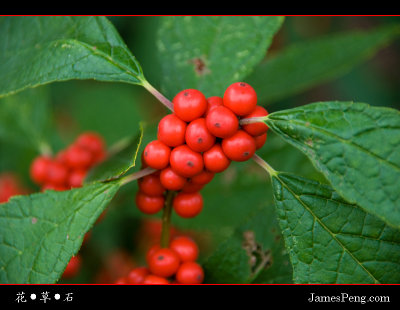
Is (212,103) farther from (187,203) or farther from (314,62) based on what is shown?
(314,62)

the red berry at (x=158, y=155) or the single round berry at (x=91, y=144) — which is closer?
the red berry at (x=158, y=155)

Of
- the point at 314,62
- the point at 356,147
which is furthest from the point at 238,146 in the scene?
the point at 314,62

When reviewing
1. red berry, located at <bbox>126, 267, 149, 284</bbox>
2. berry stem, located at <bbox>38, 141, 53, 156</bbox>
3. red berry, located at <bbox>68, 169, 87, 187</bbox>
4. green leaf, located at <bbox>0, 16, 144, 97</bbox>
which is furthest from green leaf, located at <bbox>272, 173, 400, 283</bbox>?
berry stem, located at <bbox>38, 141, 53, 156</bbox>

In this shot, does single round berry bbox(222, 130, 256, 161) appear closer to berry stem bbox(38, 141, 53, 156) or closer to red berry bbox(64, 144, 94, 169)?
red berry bbox(64, 144, 94, 169)

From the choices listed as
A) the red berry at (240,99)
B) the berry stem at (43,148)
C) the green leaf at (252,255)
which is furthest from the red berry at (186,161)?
the berry stem at (43,148)

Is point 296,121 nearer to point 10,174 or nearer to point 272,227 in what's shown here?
point 272,227

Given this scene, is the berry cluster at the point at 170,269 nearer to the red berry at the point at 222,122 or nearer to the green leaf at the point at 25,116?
the red berry at the point at 222,122
